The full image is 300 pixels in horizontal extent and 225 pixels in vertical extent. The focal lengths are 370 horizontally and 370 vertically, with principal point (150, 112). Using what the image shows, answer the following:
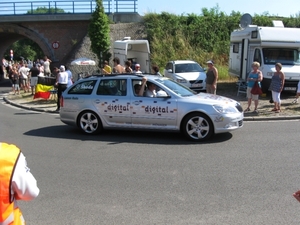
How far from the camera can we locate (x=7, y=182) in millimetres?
2033

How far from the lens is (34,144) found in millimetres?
8758

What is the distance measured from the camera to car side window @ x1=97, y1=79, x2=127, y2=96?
9414 millimetres

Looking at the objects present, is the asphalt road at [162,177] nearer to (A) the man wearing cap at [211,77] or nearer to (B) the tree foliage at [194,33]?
(A) the man wearing cap at [211,77]

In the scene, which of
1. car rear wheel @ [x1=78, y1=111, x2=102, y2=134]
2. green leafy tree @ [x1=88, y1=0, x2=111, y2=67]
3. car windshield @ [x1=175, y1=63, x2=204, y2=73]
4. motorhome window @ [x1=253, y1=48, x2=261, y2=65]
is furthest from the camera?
green leafy tree @ [x1=88, y1=0, x2=111, y2=67]

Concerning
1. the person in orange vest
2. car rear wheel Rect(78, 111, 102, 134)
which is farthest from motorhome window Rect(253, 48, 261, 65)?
the person in orange vest

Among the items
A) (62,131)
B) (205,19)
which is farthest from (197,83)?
(205,19)

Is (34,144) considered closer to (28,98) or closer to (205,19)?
(28,98)

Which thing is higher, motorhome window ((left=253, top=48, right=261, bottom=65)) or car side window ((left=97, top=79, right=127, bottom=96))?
motorhome window ((left=253, top=48, right=261, bottom=65))

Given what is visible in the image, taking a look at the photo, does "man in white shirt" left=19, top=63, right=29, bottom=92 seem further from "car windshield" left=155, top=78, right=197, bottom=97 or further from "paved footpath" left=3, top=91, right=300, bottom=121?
"car windshield" left=155, top=78, right=197, bottom=97

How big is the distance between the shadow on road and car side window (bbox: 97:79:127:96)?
43.3 inches

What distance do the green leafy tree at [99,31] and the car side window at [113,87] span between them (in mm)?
19884

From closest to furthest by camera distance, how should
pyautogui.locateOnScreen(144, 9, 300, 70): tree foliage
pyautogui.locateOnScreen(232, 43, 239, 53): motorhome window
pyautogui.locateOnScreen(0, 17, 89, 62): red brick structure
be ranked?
pyautogui.locateOnScreen(232, 43, 239, 53): motorhome window
pyautogui.locateOnScreen(144, 9, 300, 70): tree foliage
pyautogui.locateOnScreen(0, 17, 89, 62): red brick structure

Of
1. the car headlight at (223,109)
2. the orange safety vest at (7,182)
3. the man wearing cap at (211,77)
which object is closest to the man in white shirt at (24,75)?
the man wearing cap at (211,77)

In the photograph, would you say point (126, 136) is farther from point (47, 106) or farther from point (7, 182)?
point (47, 106)
